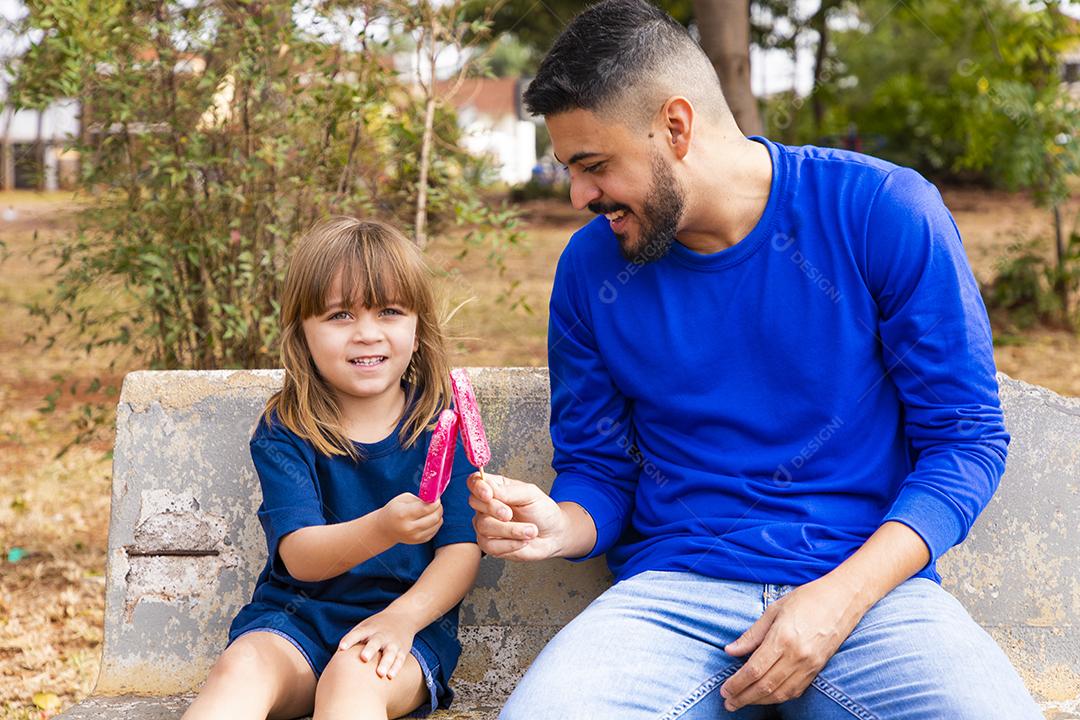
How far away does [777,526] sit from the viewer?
2457mm

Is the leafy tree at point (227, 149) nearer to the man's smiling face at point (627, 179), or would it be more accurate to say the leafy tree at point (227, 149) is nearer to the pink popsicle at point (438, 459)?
the man's smiling face at point (627, 179)

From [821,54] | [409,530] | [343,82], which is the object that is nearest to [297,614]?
[409,530]

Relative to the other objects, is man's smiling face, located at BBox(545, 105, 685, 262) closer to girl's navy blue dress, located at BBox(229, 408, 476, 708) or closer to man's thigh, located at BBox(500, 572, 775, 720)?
girl's navy blue dress, located at BBox(229, 408, 476, 708)

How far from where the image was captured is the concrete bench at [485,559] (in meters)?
2.85

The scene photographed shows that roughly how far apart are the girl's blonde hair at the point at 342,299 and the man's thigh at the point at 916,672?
1.03m

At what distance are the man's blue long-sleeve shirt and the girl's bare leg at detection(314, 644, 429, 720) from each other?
53 centimetres

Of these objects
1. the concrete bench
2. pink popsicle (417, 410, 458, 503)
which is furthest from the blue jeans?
the concrete bench

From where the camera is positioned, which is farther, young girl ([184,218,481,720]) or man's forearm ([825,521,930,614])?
young girl ([184,218,481,720])

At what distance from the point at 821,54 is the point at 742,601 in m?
13.2

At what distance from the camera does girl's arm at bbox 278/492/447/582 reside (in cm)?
231

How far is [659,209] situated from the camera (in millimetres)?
2545

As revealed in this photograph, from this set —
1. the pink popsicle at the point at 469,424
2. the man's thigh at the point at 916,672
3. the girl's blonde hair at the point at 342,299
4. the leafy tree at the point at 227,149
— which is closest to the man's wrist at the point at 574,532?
the pink popsicle at the point at 469,424

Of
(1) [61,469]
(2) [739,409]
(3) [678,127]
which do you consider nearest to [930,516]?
(2) [739,409]

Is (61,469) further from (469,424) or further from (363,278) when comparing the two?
(469,424)
